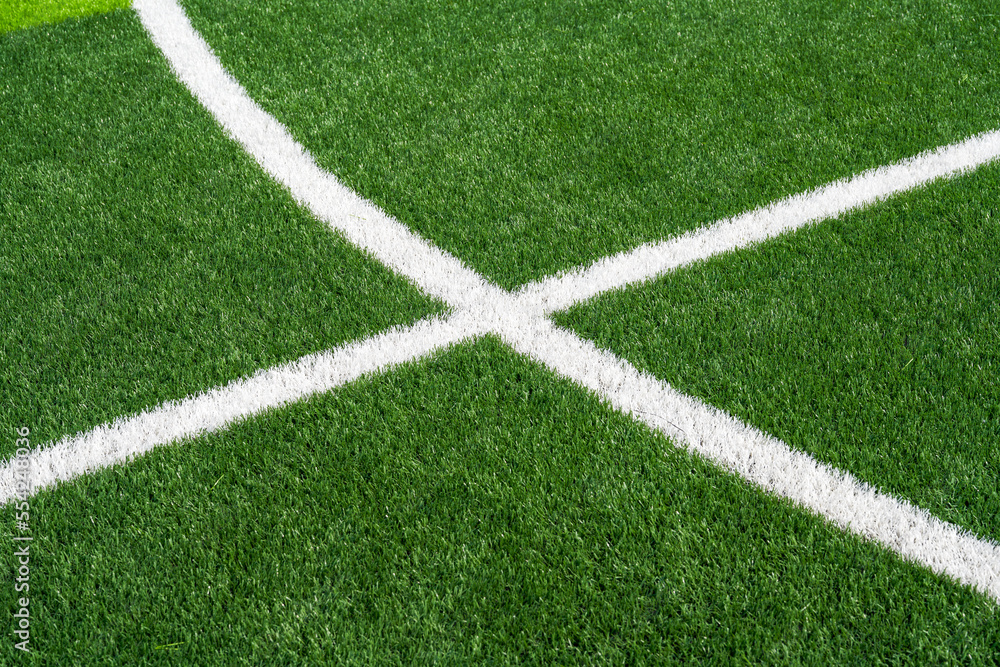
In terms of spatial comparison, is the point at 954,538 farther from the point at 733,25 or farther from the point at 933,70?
the point at 733,25

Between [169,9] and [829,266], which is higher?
[169,9]

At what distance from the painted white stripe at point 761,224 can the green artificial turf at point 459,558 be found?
0.49 metres

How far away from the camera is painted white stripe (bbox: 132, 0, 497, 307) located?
100 inches

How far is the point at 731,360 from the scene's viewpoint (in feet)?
7.20

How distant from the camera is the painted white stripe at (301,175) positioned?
254cm

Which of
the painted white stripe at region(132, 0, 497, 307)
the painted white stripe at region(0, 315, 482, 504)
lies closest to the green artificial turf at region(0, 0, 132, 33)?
the painted white stripe at region(132, 0, 497, 307)

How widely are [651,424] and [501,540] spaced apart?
19.0 inches

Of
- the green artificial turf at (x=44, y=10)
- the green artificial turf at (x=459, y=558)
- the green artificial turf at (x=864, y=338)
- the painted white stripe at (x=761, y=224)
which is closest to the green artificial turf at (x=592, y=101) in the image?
the painted white stripe at (x=761, y=224)

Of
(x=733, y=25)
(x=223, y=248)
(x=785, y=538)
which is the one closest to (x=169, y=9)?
(x=223, y=248)

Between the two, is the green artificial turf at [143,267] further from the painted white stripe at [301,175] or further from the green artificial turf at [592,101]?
the green artificial turf at [592,101]

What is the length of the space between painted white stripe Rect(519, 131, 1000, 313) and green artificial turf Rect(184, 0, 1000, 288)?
0.05 metres

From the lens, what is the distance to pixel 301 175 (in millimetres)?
2992

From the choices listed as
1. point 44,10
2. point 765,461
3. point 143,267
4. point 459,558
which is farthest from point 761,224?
point 44,10

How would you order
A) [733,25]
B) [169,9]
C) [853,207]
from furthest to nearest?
[169,9] → [733,25] → [853,207]
